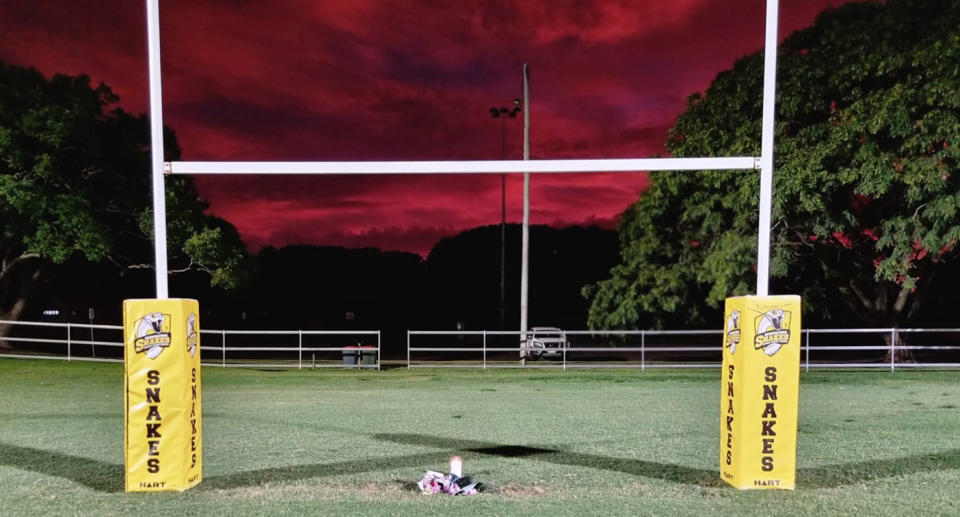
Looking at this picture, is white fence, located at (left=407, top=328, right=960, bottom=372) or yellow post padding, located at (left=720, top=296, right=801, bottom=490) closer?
yellow post padding, located at (left=720, top=296, right=801, bottom=490)

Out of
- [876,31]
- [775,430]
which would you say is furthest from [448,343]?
[775,430]

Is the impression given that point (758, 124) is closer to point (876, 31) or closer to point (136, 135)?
point (876, 31)

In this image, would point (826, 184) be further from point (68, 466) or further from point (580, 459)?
point (68, 466)

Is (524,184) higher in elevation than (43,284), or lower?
higher

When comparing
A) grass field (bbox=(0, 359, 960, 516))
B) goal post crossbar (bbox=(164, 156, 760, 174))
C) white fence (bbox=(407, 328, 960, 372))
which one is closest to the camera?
grass field (bbox=(0, 359, 960, 516))

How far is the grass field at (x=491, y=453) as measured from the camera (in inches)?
181

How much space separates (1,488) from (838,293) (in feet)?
70.3

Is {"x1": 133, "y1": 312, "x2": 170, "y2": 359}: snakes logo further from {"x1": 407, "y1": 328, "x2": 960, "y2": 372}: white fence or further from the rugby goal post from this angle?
{"x1": 407, "y1": 328, "x2": 960, "y2": 372}: white fence

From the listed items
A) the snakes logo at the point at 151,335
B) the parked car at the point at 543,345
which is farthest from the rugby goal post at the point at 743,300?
the parked car at the point at 543,345

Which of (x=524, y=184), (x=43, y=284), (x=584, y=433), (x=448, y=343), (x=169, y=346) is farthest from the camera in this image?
(x=448, y=343)

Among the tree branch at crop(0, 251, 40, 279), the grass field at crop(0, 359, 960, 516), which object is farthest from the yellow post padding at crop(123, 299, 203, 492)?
the tree branch at crop(0, 251, 40, 279)

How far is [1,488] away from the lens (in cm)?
502

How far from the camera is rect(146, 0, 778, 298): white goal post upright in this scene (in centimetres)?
490

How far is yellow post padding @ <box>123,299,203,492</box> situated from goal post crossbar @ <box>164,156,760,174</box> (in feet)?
3.41
